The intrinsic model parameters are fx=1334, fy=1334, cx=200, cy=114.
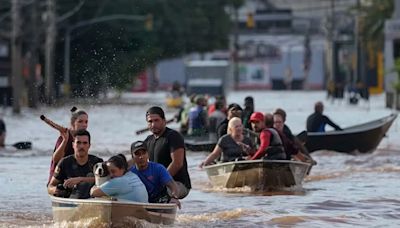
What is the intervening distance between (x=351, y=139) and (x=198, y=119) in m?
3.45

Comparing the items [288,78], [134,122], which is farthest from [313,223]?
[288,78]

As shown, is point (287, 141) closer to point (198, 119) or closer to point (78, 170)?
point (78, 170)

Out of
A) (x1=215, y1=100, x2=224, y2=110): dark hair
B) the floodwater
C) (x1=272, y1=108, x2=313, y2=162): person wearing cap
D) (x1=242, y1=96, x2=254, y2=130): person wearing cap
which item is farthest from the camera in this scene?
(x1=215, y1=100, x2=224, y2=110): dark hair

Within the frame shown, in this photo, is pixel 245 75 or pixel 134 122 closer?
pixel 134 122

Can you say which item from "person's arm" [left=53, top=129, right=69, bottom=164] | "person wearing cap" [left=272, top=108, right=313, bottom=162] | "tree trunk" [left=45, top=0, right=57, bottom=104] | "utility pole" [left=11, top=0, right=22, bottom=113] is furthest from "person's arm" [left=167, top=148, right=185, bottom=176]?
"tree trunk" [left=45, top=0, right=57, bottom=104]

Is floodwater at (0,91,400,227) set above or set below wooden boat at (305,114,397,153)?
below

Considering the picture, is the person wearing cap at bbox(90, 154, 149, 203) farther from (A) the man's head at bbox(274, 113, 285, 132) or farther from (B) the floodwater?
(A) the man's head at bbox(274, 113, 285, 132)

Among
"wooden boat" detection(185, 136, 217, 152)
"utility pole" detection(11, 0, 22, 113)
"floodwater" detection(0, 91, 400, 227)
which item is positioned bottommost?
"floodwater" detection(0, 91, 400, 227)

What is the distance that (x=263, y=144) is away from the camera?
1959 cm

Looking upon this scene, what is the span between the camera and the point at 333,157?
3006 centimetres

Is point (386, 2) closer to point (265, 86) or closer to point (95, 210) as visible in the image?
point (265, 86)

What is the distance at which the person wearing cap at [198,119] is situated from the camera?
29.6 m

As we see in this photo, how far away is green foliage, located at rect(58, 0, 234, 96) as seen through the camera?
7744cm

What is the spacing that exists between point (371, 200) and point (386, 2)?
66720 mm
